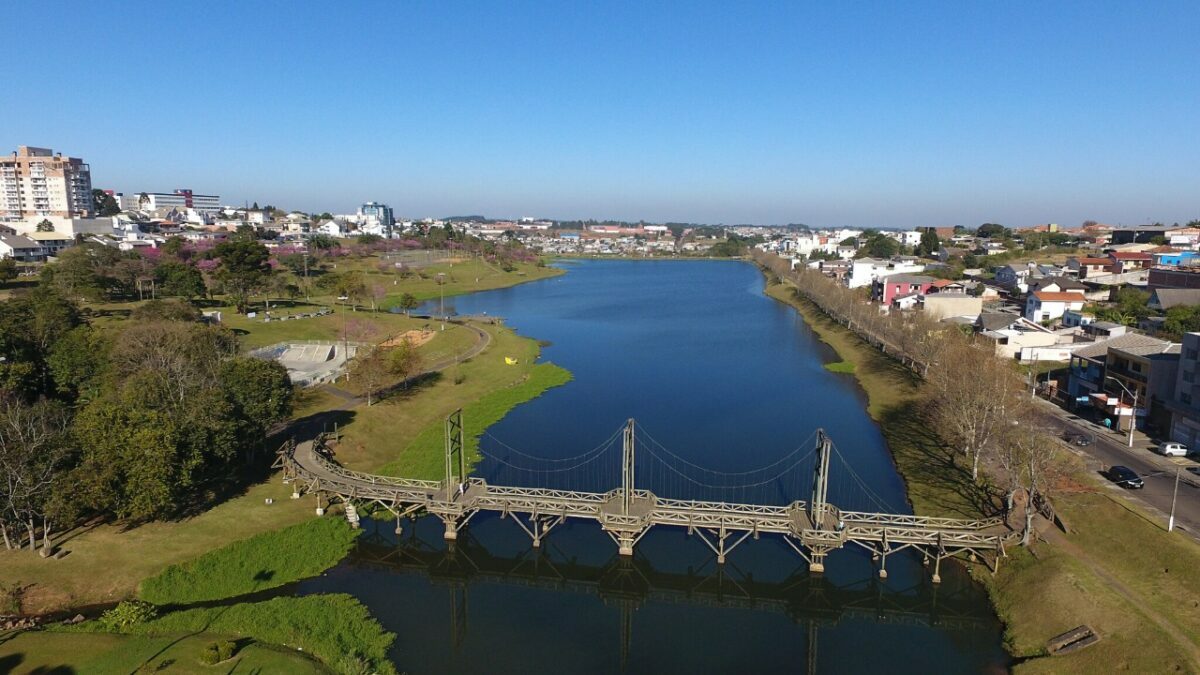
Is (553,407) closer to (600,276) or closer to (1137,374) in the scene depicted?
(1137,374)

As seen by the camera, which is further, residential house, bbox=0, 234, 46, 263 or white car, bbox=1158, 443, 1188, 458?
residential house, bbox=0, 234, 46, 263

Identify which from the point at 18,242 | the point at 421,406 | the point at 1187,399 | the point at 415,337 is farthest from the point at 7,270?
the point at 1187,399

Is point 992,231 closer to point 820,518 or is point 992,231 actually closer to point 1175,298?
point 1175,298

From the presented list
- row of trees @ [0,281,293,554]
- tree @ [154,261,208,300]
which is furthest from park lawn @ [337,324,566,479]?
tree @ [154,261,208,300]

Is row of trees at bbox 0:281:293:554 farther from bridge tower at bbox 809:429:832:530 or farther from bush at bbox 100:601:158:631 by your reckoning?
bridge tower at bbox 809:429:832:530

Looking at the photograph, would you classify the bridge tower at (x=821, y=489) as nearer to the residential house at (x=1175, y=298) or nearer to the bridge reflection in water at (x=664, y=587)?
the bridge reflection in water at (x=664, y=587)

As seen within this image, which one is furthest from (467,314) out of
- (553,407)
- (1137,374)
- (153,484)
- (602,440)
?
(1137,374)
